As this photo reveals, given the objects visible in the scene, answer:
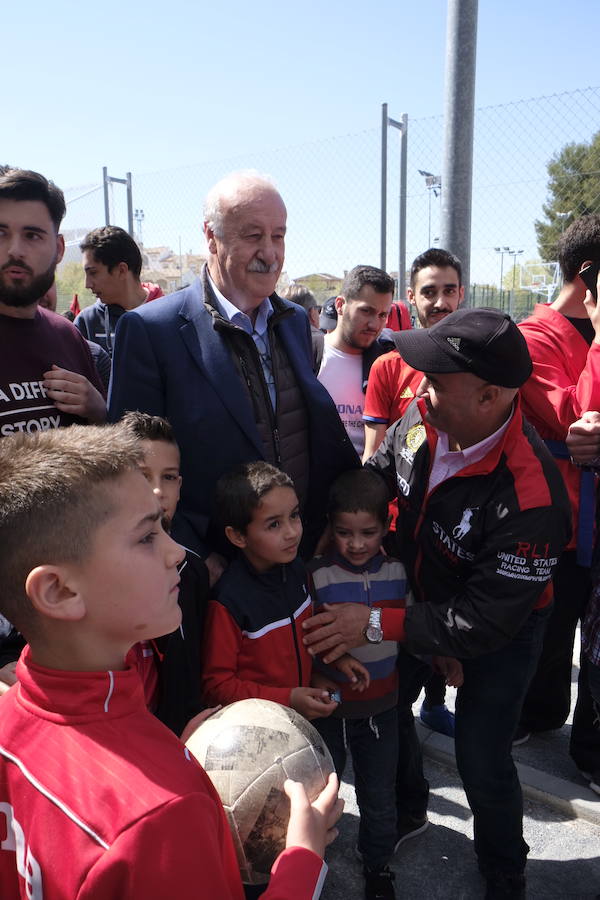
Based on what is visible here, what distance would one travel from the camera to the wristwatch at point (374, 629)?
2.29 m

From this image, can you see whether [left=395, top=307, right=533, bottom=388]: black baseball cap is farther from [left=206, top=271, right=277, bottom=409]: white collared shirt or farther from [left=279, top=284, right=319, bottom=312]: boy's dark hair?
[left=279, top=284, right=319, bottom=312]: boy's dark hair

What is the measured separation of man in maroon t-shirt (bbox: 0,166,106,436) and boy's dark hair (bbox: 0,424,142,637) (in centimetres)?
106

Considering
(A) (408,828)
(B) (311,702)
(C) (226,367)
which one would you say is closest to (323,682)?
(B) (311,702)

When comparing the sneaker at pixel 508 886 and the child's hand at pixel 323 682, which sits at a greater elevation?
the child's hand at pixel 323 682

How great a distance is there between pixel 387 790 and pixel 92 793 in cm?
173

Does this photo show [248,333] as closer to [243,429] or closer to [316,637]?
[243,429]

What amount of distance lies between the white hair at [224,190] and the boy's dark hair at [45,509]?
4.96 ft

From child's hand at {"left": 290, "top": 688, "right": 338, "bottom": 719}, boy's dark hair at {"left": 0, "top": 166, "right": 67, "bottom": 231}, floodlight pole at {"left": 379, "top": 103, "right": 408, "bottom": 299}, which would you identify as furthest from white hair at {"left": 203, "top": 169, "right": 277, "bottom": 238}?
floodlight pole at {"left": 379, "top": 103, "right": 408, "bottom": 299}

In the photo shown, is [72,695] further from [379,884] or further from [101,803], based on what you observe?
[379,884]

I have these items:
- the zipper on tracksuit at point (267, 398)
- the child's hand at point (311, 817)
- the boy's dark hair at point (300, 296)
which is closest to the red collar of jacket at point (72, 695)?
the child's hand at point (311, 817)

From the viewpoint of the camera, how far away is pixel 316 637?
229 cm

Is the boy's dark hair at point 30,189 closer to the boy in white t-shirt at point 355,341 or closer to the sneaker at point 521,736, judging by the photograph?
the boy in white t-shirt at point 355,341

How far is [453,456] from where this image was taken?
230cm

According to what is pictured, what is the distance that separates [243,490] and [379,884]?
1507 millimetres
